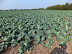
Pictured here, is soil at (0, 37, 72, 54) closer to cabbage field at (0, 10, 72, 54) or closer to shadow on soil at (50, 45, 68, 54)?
shadow on soil at (50, 45, 68, 54)

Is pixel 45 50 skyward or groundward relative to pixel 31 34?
groundward

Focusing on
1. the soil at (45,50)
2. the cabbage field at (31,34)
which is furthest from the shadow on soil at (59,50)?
the cabbage field at (31,34)

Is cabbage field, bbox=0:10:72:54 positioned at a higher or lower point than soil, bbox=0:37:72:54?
higher

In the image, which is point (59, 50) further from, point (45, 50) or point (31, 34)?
point (31, 34)

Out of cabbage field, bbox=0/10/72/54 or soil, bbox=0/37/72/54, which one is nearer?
soil, bbox=0/37/72/54

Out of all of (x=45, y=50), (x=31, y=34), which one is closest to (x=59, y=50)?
(x=45, y=50)

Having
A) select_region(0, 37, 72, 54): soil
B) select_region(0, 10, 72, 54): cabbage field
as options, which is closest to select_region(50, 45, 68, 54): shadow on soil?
select_region(0, 37, 72, 54): soil

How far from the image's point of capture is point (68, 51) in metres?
1.91

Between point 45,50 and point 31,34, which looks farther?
point 31,34

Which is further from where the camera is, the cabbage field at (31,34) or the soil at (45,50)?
the cabbage field at (31,34)

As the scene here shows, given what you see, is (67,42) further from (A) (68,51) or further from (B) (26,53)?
(B) (26,53)

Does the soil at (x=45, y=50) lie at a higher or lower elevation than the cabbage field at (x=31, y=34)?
lower

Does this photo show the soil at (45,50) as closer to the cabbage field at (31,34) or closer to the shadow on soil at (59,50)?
the shadow on soil at (59,50)

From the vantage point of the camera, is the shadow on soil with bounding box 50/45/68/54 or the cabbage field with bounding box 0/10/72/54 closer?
the shadow on soil with bounding box 50/45/68/54
